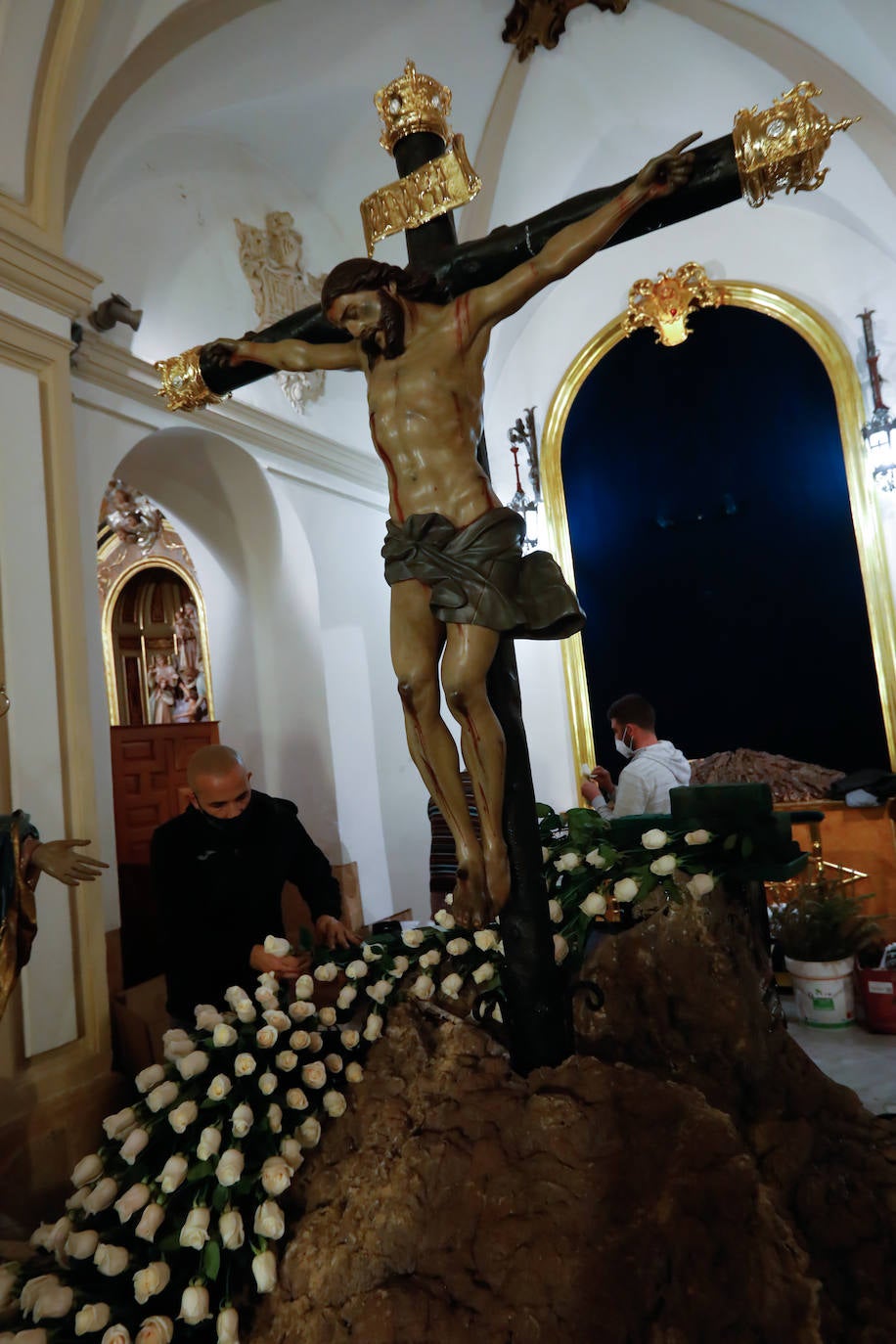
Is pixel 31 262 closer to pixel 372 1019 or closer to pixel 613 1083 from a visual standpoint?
pixel 372 1019

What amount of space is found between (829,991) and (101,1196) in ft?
10.2

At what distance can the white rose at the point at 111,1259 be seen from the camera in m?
1.38

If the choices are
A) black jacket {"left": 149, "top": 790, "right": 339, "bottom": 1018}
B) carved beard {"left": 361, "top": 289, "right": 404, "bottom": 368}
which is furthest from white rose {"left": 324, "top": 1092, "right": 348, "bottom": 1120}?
carved beard {"left": 361, "top": 289, "right": 404, "bottom": 368}

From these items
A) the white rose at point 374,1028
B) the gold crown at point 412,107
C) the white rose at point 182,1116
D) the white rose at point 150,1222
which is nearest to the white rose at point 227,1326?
the white rose at point 150,1222

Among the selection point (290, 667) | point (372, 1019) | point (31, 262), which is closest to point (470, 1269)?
point (372, 1019)

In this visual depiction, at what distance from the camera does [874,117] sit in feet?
15.5

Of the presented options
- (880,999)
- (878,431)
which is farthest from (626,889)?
(878,431)

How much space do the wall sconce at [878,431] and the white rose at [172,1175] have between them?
5.61 meters

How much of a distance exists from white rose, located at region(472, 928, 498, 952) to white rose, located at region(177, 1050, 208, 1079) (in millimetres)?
590

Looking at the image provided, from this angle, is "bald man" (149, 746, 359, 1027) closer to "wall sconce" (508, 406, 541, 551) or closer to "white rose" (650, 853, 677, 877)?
"white rose" (650, 853, 677, 877)

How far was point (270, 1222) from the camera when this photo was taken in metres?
1.40

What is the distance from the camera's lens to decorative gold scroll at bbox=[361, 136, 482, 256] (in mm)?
1739

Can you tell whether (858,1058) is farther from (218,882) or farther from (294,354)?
(294,354)

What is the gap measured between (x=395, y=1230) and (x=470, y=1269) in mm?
131
